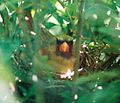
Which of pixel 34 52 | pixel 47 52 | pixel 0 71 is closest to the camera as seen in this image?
pixel 0 71

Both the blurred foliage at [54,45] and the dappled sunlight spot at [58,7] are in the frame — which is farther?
the dappled sunlight spot at [58,7]

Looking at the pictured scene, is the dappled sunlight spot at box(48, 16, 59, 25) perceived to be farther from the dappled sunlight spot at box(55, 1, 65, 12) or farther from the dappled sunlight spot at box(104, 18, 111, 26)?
the dappled sunlight spot at box(104, 18, 111, 26)

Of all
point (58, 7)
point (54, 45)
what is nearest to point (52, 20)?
point (58, 7)

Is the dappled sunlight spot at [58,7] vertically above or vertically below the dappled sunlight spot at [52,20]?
above


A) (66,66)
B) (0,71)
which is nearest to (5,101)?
(0,71)

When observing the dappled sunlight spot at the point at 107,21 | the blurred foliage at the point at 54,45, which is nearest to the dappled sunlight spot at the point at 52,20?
the blurred foliage at the point at 54,45

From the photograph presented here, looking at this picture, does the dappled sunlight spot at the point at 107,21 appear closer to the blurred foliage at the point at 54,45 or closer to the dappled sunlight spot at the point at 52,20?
the blurred foliage at the point at 54,45

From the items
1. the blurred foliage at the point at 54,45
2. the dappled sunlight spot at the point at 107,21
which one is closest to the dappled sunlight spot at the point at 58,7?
the blurred foliage at the point at 54,45

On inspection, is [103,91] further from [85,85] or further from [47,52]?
[47,52]
